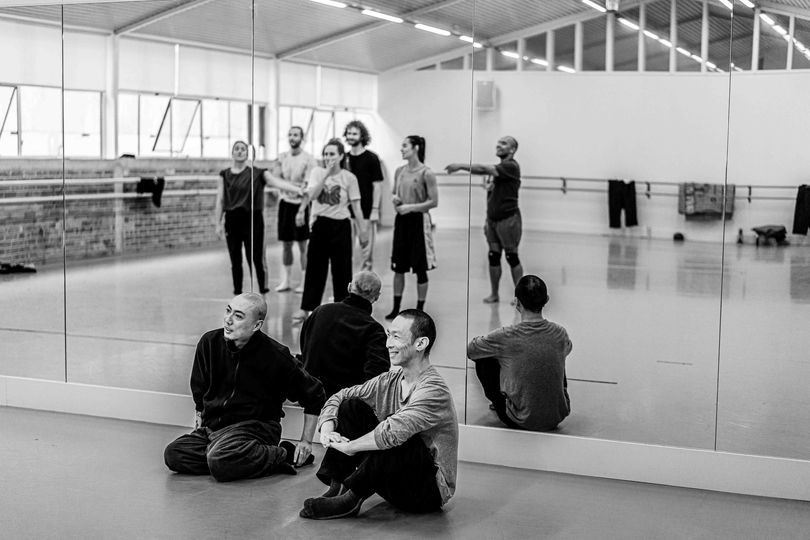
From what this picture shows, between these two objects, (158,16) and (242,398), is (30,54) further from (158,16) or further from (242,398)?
(242,398)

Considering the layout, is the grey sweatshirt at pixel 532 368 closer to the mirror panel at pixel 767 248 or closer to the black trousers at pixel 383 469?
the mirror panel at pixel 767 248

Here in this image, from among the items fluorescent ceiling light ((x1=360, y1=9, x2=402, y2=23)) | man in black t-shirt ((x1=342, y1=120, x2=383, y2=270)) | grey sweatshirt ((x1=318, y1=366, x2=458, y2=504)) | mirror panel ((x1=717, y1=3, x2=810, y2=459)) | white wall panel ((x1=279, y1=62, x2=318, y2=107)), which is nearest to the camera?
grey sweatshirt ((x1=318, y1=366, x2=458, y2=504))

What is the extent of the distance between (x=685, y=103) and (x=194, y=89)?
328 cm

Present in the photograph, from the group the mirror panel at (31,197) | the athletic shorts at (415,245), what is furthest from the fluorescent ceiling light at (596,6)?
the mirror panel at (31,197)

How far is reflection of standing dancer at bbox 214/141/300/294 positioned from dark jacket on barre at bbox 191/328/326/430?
1.77 meters

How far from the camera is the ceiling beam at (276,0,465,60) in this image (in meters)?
5.65

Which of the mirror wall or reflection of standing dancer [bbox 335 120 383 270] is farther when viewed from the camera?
reflection of standing dancer [bbox 335 120 383 270]

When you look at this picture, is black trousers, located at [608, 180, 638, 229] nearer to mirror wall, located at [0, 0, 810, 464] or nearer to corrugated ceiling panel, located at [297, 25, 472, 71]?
mirror wall, located at [0, 0, 810, 464]

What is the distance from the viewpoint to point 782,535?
13.4ft

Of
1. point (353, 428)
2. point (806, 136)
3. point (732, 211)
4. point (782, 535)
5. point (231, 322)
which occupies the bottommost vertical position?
point (782, 535)

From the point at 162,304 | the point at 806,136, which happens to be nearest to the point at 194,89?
the point at 162,304

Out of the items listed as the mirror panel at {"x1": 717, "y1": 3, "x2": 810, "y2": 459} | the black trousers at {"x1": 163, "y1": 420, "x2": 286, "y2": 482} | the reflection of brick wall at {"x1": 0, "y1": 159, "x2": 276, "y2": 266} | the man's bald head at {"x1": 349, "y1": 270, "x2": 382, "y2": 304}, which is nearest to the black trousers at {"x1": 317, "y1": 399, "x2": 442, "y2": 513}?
the black trousers at {"x1": 163, "y1": 420, "x2": 286, "y2": 482}

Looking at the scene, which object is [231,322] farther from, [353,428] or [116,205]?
[116,205]

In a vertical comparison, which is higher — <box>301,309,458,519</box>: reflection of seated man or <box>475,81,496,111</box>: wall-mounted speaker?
<box>475,81,496,111</box>: wall-mounted speaker
